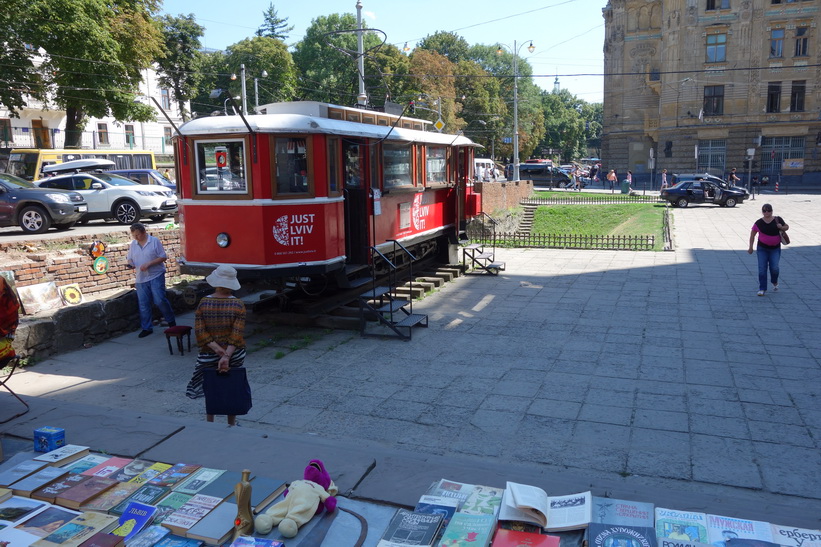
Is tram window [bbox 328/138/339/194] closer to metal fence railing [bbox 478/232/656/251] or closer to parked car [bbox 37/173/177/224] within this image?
metal fence railing [bbox 478/232/656/251]

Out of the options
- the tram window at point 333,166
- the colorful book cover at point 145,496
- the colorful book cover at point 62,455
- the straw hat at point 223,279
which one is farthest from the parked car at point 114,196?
the colorful book cover at point 145,496

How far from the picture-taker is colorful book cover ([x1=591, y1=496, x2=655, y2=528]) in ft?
12.9

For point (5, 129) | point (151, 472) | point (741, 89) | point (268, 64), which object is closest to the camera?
point (151, 472)

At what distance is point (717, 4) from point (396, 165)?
46612mm

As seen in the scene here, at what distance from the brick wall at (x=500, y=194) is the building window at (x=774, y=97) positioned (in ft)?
87.5

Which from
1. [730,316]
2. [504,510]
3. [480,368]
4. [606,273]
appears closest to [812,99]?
[606,273]

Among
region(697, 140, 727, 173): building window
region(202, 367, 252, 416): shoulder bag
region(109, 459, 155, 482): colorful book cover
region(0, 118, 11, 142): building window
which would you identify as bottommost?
region(109, 459, 155, 482): colorful book cover

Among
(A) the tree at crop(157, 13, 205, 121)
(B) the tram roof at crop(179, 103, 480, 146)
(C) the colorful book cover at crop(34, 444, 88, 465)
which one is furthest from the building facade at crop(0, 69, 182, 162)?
(C) the colorful book cover at crop(34, 444, 88, 465)

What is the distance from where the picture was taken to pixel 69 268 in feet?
37.1

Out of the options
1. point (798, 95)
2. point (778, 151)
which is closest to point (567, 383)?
point (778, 151)

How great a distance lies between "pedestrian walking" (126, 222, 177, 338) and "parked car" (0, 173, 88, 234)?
873 cm

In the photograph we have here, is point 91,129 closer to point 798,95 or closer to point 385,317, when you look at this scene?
point 385,317

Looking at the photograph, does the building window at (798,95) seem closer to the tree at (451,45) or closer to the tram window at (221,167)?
the tree at (451,45)

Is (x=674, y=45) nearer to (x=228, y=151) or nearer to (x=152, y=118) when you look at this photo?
(x=152, y=118)
